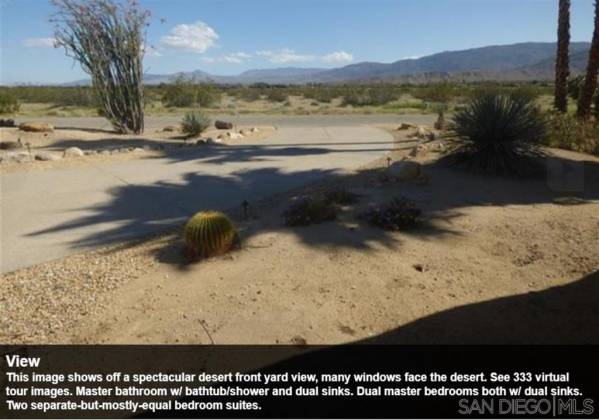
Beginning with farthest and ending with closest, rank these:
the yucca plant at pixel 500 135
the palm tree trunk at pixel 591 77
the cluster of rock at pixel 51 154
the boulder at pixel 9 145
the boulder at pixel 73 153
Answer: the boulder at pixel 9 145
the palm tree trunk at pixel 591 77
the boulder at pixel 73 153
the cluster of rock at pixel 51 154
the yucca plant at pixel 500 135

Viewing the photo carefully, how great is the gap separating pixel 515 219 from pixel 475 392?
3.83 meters

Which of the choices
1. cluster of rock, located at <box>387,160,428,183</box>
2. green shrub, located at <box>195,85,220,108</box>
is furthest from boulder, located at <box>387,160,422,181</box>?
green shrub, located at <box>195,85,220,108</box>

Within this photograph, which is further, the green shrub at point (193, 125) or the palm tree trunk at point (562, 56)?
the green shrub at point (193, 125)

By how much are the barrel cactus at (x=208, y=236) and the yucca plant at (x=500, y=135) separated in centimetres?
575

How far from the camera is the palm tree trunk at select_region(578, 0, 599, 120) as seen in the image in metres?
13.2

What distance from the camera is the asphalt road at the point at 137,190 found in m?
6.57

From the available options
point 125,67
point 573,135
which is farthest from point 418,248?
point 125,67

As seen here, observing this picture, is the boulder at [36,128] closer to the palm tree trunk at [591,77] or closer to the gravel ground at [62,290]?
the gravel ground at [62,290]

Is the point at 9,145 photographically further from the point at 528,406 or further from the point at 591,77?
the point at 591,77

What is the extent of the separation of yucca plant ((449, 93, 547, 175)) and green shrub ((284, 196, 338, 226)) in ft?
13.2

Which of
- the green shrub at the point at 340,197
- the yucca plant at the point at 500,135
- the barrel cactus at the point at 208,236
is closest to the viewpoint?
the barrel cactus at the point at 208,236

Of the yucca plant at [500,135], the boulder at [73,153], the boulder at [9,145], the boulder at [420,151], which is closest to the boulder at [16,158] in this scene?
the boulder at [73,153]

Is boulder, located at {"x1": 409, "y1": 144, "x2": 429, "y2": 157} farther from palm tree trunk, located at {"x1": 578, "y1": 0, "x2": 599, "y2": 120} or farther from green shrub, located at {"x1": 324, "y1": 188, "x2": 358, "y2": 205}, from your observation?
palm tree trunk, located at {"x1": 578, "y1": 0, "x2": 599, "y2": 120}

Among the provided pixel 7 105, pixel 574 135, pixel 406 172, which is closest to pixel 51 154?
pixel 406 172
